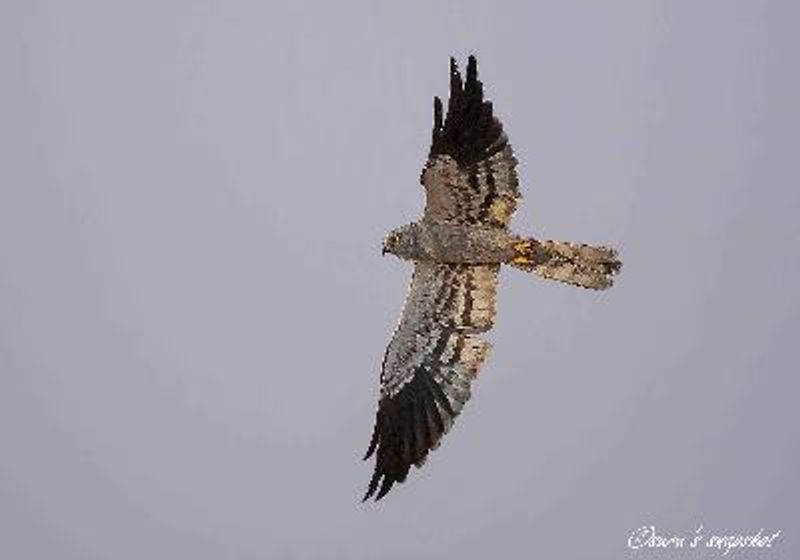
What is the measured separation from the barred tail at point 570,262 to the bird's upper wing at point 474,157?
0.54 metres

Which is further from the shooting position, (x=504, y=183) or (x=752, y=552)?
(x=752, y=552)

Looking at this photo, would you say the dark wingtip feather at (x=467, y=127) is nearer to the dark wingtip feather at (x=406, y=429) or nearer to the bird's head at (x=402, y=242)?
the bird's head at (x=402, y=242)

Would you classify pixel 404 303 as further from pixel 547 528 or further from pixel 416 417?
pixel 547 528

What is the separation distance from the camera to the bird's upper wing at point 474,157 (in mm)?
17156

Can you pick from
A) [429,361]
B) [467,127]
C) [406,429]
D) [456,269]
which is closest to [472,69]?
[467,127]

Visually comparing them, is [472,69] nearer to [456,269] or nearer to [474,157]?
[474,157]

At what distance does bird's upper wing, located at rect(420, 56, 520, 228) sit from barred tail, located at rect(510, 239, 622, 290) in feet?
1.78

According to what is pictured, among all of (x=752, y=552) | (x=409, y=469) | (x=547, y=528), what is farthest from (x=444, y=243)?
(x=547, y=528)

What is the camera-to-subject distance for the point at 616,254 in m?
17.0

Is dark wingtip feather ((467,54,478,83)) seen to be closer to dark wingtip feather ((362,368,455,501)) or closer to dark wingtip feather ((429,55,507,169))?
dark wingtip feather ((429,55,507,169))

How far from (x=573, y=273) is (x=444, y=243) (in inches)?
69.1

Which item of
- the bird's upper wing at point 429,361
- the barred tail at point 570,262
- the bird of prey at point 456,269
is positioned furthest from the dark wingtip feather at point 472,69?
the bird's upper wing at point 429,361

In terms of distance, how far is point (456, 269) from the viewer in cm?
1777

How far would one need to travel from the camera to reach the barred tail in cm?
1697
